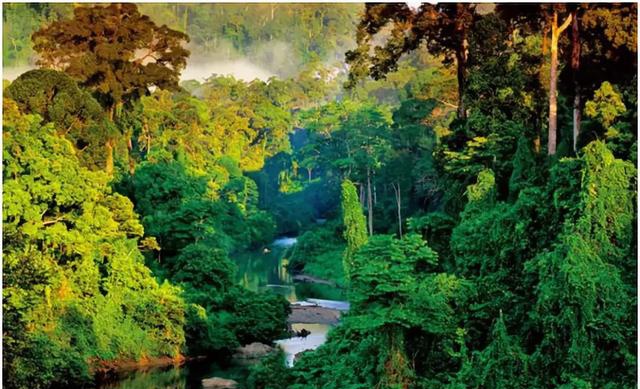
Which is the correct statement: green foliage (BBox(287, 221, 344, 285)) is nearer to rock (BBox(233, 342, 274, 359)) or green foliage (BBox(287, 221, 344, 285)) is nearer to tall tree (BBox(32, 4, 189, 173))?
tall tree (BBox(32, 4, 189, 173))

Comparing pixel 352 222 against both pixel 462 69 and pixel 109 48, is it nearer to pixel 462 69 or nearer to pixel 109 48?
pixel 462 69

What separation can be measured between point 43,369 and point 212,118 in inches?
1470

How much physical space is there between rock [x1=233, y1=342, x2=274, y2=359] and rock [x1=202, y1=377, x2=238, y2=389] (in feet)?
8.31

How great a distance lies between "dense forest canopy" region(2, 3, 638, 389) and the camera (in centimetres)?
1211

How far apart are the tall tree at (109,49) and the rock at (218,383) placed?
25.7 feet

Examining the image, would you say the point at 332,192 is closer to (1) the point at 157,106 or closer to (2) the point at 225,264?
(1) the point at 157,106

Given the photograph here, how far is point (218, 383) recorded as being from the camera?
60.0 ft

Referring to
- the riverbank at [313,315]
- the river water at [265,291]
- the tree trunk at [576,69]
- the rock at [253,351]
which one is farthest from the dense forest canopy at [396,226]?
the riverbank at [313,315]

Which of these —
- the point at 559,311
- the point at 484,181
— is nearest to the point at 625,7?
the point at 484,181

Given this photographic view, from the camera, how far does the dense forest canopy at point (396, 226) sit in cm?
1211

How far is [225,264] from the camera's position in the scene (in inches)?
897

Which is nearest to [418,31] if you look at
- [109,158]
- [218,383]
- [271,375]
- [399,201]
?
[109,158]

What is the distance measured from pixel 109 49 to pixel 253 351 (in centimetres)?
871

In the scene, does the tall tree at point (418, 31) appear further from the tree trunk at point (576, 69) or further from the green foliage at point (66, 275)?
the green foliage at point (66, 275)
